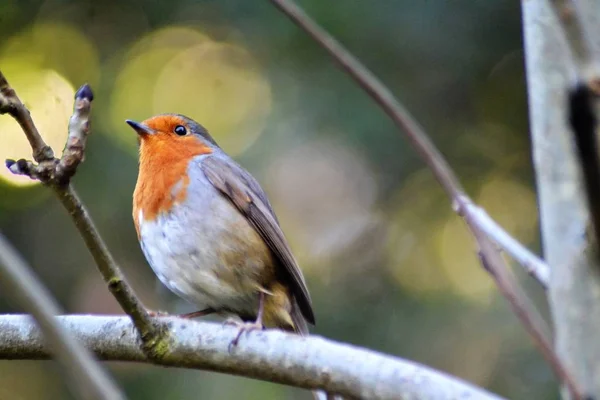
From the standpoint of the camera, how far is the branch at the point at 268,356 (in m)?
1.73

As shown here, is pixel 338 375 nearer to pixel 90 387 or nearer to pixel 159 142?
pixel 90 387

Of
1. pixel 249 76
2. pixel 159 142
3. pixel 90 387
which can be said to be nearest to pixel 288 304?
pixel 159 142

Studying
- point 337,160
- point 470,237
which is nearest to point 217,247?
point 470,237

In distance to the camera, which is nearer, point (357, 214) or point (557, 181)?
point (557, 181)

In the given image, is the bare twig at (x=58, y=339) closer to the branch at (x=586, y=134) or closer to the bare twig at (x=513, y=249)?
the branch at (x=586, y=134)

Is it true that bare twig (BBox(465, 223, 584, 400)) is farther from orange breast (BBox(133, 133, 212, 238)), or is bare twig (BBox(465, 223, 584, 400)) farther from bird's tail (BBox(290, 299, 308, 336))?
orange breast (BBox(133, 133, 212, 238))

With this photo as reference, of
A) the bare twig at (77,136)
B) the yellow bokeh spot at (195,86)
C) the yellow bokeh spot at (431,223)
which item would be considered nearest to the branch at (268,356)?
the bare twig at (77,136)

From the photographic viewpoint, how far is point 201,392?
18.8 feet

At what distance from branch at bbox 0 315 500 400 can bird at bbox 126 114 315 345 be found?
84cm

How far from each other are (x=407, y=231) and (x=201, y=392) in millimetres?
1835

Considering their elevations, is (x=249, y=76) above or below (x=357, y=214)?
above

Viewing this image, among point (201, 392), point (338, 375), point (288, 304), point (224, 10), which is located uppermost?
point (224, 10)

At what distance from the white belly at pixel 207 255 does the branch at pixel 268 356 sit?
2.83ft

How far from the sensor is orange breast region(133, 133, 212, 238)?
11.6 feet
